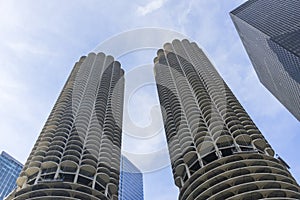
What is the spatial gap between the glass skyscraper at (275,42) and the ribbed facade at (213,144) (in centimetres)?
1910

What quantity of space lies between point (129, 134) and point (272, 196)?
32.9 metres

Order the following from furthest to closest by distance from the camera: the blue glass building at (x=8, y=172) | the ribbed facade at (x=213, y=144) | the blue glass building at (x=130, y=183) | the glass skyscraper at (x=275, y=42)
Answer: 1. the blue glass building at (x=8, y=172)
2. the blue glass building at (x=130, y=183)
3. the glass skyscraper at (x=275, y=42)
4. the ribbed facade at (x=213, y=144)

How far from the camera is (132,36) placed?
7175 centimetres

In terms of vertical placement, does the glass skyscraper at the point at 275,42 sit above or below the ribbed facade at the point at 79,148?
above

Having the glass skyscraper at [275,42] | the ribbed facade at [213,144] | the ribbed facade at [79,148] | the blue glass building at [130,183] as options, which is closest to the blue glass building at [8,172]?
the blue glass building at [130,183]

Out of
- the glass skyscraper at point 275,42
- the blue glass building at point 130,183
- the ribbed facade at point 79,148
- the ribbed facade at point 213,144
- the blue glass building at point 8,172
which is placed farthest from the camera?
the blue glass building at point 8,172

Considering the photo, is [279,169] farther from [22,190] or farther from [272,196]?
[22,190]

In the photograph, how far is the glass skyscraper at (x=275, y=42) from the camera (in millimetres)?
96438

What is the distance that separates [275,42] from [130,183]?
73.1 meters

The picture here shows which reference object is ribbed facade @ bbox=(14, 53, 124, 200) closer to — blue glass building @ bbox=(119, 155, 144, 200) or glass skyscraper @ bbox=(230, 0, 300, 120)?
glass skyscraper @ bbox=(230, 0, 300, 120)

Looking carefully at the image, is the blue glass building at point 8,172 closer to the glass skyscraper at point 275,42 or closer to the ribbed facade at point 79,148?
the ribbed facade at point 79,148

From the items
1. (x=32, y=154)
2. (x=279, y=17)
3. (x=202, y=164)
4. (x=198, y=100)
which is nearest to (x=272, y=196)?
(x=202, y=164)

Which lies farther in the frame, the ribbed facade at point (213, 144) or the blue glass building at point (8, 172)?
the blue glass building at point (8, 172)

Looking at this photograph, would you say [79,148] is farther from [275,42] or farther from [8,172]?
[8,172]
